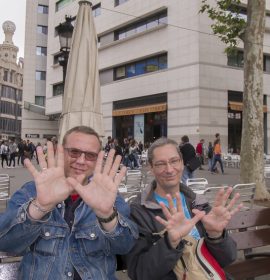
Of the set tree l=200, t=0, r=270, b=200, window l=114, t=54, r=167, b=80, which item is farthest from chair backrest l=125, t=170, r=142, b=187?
window l=114, t=54, r=167, b=80

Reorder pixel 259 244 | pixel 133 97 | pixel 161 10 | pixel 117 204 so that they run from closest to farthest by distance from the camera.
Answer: pixel 117 204 → pixel 259 244 → pixel 161 10 → pixel 133 97

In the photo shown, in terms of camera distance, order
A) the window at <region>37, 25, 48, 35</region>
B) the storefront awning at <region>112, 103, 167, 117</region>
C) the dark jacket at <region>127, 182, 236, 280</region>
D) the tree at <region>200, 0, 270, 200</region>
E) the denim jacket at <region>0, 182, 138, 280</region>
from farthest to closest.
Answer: the window at <region>37, 25, 48, 35</region>, the storefront awning at <region>112, 103, 167, 117</region>, the tree at <region>200, 0, 270, 200</region>, the dark jacket at <region>127, 182, 236, 280</region>, the denim jacket at <region>0, 182, 138, 280</region>

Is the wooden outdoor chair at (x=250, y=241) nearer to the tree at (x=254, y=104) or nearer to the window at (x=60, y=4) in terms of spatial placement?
the tree at (x=254, y=104)

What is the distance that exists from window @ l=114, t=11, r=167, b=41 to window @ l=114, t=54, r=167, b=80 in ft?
7.77

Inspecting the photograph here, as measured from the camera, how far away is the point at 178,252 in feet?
7.64

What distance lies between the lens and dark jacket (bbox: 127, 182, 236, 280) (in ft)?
7.70

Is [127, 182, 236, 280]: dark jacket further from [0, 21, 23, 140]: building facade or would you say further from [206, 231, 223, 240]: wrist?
[0, 21, 23, 140]: building facade

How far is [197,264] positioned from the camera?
2463mm

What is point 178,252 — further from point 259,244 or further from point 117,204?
point 259,244

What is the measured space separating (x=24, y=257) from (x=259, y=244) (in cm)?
220

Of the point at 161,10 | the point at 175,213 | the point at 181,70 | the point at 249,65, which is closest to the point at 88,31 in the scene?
the point at 249,65

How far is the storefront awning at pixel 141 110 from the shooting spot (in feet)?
87.0

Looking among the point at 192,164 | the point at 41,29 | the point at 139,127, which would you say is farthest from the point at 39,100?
the point at 192,164

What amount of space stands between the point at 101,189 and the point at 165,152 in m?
0.84
